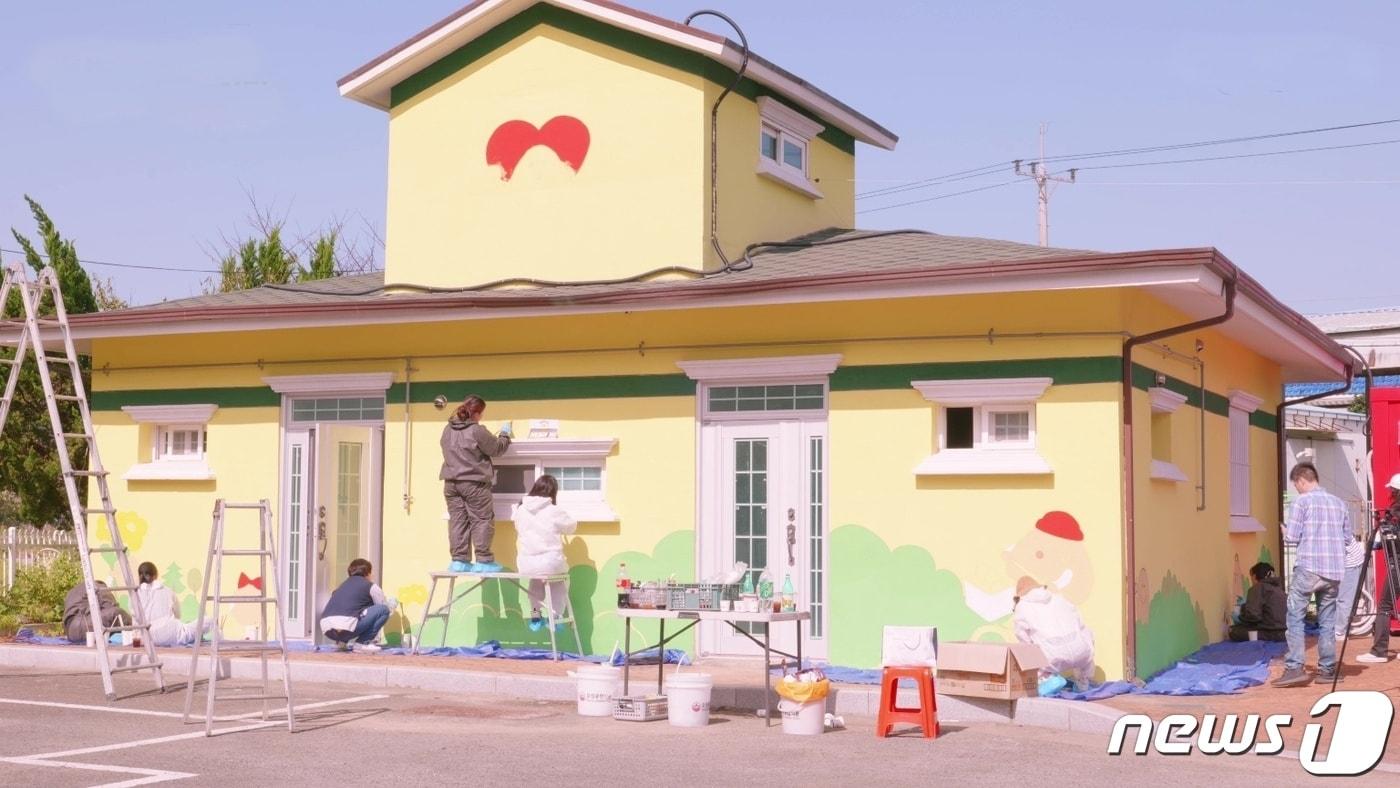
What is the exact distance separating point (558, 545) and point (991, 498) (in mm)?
3934

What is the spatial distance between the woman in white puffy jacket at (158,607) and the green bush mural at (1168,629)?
29.9ft

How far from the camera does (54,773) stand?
8.60 metres

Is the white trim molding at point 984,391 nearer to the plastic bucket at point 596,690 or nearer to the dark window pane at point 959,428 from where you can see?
the dark window pane at point 959,428

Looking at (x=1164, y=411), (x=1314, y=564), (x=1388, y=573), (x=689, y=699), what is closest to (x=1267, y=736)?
(x=1314, y=564)

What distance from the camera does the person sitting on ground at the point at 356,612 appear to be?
14781 millimetres

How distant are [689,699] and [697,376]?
4051 millimetres

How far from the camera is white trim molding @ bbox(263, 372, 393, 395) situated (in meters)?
15.6

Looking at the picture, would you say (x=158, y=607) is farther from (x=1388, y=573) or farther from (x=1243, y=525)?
(x=1388, y=573)

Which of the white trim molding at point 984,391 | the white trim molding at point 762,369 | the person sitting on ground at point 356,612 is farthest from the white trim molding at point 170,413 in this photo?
the white trim molding at point 984,391

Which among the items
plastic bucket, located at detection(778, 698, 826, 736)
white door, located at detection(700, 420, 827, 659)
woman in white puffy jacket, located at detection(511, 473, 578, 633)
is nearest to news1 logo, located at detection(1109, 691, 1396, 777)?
plastic bucket, located at detection(778, 698, 826, 736)

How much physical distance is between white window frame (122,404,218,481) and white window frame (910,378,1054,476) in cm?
773

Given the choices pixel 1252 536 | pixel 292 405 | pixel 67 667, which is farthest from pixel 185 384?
pixel 1252 536

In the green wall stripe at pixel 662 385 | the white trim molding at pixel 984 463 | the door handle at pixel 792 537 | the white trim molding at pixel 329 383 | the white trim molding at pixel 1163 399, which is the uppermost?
the white trim molding at pixel 329 383

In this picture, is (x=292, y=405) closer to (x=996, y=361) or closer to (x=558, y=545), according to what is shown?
(x=558, y=545)
